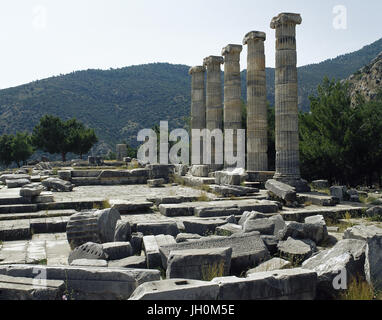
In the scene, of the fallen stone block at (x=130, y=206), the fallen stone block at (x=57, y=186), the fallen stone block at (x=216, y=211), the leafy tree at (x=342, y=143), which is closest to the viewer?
the fallen stone block at (x=216, y=211)

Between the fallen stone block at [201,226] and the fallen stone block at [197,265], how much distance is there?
9.19 feet

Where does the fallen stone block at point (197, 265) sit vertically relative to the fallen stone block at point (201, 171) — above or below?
below

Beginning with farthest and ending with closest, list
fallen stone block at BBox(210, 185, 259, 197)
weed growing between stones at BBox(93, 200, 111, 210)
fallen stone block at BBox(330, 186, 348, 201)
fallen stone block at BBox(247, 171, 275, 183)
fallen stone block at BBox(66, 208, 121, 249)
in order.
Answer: fallen stone block at BBox(247, 171, 275, 183), fallen stone block at BBox(210, 185, 259, 197), fallen stone block at BBox(330, 186, 348, 201), weed growing between stones at BBox(93, 200, 111, 210), fallen stone block at BBox(66, 208, 121, 249)

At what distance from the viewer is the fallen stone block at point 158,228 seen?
7.73 m

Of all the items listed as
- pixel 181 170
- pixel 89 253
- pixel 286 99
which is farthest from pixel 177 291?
pixel 181 170

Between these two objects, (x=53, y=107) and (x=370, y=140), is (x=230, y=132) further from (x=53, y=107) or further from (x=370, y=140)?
(x=53, y=107)

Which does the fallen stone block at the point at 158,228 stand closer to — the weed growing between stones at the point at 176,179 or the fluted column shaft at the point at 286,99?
the fluted column shaft at the point at 286,99

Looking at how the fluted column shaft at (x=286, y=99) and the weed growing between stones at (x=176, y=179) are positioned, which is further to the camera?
the weed growing between stones at (x=176, y=179)

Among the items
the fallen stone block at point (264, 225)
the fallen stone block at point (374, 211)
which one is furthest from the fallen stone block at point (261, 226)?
the fallen stone block at point (374, 211)

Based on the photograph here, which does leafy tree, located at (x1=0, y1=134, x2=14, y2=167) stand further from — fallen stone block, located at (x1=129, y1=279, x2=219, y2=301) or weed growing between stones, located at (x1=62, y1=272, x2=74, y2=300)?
fallen stone block, located at (x1=129, y1=279, x2=219, y2=301)

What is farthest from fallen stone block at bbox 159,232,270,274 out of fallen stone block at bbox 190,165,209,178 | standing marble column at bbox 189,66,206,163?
standing marble column at bbox 189,66,206,163

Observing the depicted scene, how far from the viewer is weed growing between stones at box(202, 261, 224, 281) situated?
486 cm

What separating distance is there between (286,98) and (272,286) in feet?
39.8

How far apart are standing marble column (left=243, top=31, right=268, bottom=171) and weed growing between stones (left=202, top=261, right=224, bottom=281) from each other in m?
13.3
